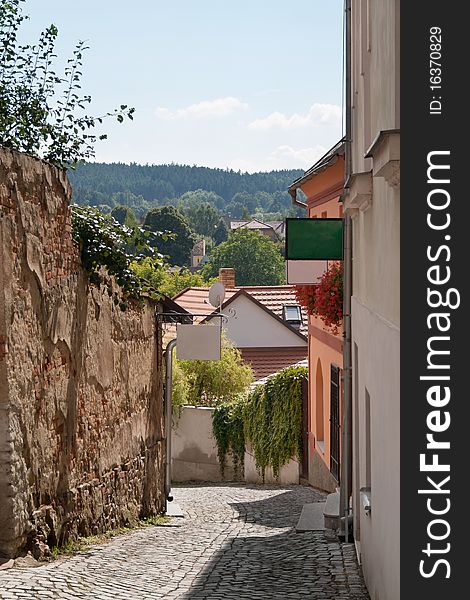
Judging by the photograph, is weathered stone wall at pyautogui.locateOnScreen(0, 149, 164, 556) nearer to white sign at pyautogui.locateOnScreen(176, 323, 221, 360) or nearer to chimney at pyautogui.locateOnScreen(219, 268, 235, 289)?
white sign at pyautogui.locateOnScreen(176, 323, 221, 360)

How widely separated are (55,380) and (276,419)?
44.2 ft

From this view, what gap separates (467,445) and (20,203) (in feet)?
18.7

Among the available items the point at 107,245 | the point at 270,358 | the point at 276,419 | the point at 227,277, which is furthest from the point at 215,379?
the point at 227,277

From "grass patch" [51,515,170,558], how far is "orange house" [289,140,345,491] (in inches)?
145

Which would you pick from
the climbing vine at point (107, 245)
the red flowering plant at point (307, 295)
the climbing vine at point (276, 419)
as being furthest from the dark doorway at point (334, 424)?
the climbing vine at point (107, 245)

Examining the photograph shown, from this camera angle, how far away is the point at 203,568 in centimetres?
962

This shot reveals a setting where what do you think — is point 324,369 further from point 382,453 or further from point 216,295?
point 382,453

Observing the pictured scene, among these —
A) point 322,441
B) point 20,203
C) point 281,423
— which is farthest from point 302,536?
point 281,423

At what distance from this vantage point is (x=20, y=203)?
8891 millimetres

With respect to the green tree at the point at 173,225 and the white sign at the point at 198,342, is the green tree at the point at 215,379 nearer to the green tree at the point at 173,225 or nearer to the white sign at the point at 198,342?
the white sign at the point at 198,342

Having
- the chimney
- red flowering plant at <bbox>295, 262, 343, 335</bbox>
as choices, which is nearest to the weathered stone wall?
red flowering plant at <bbox>295, 262, 343, 335</bbox>

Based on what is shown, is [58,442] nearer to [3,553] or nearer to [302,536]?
[3,553]

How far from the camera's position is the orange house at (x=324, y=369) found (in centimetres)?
1648

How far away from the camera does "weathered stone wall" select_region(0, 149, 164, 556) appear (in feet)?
28.1
